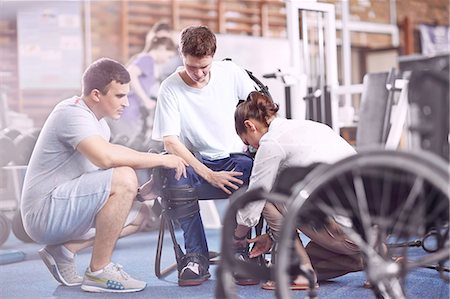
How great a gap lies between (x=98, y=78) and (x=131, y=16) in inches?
150

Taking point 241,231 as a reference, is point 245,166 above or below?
above

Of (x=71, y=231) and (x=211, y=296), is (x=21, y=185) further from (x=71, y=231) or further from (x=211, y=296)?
(x=211, y=296)

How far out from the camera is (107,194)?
2.34 metres

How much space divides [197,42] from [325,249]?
87 cm

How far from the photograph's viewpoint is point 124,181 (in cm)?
232

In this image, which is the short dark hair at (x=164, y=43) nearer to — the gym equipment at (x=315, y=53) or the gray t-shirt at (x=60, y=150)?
the gym equipment at (x=315, y=53)

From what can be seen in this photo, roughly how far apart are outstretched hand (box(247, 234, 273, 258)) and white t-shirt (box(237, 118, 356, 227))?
0.09m

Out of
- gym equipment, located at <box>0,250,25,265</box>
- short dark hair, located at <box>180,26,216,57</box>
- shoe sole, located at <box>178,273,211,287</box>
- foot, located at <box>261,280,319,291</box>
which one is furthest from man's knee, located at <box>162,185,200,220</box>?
gym equipment, located at <box>0,250,25,265</box>

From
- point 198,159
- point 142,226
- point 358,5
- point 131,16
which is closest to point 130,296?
point 142,226

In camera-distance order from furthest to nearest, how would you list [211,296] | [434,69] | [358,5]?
1. [358,5]
2. [211,296]
3. [434,69]

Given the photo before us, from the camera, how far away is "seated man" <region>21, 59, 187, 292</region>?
7.59ft

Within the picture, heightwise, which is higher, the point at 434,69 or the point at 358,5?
the point at 358,5

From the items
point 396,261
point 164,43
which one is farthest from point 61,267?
point 164,43

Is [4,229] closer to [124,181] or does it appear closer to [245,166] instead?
[124,181]
